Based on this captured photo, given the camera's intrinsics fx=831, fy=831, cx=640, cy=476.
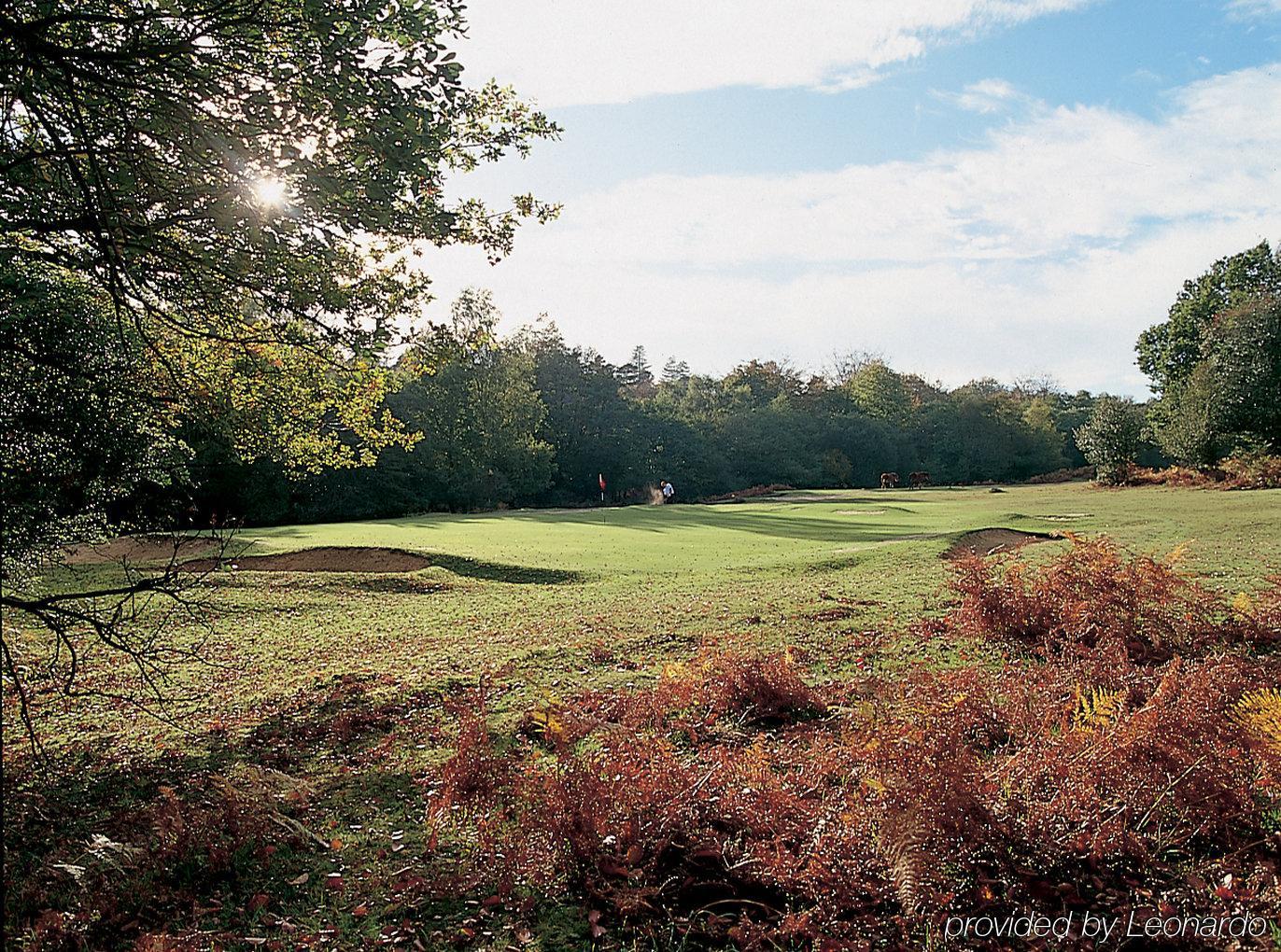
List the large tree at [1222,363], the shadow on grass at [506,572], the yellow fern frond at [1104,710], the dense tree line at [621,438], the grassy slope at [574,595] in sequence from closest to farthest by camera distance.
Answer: the yellow fern frond at [1104,710]
the grassy slope at [574,595]
the shadow on grass at [506,572]
the large tree at [1222,363]
the dense tree line at [621,438]

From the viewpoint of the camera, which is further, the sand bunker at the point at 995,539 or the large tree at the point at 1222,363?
the large tree at the point at 1222,363

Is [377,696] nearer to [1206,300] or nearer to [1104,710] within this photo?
[1104,710]

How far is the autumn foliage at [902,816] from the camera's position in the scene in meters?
3.59

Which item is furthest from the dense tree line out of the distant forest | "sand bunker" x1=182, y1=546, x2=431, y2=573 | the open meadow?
the open meadow

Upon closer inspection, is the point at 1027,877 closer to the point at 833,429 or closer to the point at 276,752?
the point at 276,752

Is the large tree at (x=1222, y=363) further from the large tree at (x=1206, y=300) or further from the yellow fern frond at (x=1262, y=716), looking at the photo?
the yellow fern frond at (x=1262, y=716)

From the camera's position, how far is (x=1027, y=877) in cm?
363

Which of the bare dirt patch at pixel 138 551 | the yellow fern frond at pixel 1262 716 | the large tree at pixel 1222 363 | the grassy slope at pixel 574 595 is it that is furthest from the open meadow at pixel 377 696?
the large tree at pixel 1222 363

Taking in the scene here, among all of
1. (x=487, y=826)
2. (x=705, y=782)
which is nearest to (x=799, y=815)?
(x=705, y=782)

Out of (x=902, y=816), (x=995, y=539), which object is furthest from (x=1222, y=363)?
(x=902, y=816)

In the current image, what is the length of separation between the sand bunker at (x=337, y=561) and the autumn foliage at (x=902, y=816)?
12784 mm

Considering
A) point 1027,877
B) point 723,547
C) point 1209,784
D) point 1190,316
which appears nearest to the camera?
point 1027,877

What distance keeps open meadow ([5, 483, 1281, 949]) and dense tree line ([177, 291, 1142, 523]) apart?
1925cm

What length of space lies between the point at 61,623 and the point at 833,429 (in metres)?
73.3
